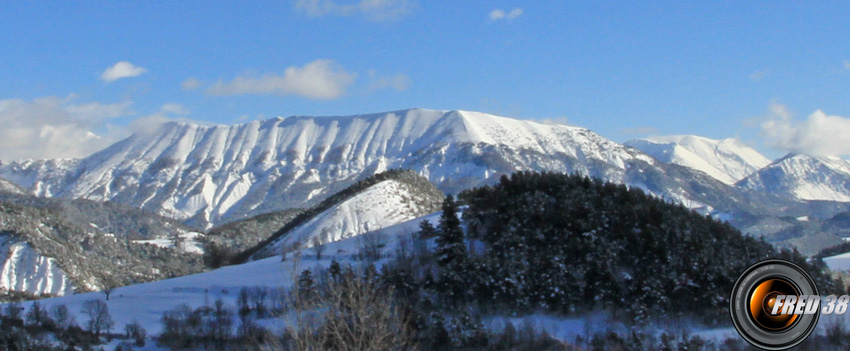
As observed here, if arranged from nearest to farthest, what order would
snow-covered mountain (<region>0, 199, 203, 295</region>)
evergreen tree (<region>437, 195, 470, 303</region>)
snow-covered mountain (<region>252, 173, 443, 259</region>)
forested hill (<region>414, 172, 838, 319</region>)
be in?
1. forested hill (<region>414, 172, 838, 319</region>)
2. evergreen tree (<region>437, 195, 470, 303</region>)
3. snow-covered mountain (<region>252, 173, 443, 259</region>)
4. snow-covered mountain (<region>0, 199, 203, 295</region>)

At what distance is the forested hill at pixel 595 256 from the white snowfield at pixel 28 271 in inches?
4436

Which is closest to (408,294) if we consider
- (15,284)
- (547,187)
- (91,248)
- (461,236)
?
(461,236)

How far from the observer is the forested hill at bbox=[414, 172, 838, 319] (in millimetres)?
62281

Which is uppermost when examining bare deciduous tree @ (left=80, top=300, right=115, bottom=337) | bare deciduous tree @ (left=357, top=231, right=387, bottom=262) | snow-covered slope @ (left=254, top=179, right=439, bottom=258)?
snow-covered slope @ (left=254, top=179, right=439, bottom=258)

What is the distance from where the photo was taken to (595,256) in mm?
67312

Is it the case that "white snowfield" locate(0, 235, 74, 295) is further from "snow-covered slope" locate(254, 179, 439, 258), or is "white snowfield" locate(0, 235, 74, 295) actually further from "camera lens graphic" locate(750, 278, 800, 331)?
"camera lens graphic" locate(750, 278, 800, 331)

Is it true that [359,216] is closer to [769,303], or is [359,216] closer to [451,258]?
[451,258]

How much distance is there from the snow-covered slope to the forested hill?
5792cm

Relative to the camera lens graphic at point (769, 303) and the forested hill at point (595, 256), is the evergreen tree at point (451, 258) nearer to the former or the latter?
the forested hill at point (595, 256)

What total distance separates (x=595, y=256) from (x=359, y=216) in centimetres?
7913

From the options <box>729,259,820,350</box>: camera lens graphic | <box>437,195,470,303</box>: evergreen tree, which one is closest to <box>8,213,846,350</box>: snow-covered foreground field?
<box>437,195,470,303</box>: evergreen tree

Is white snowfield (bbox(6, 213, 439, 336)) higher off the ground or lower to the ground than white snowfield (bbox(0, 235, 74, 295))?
lower

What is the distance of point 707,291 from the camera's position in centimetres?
6062

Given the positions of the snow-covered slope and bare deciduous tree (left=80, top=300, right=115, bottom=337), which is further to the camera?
the snow-covered slope
